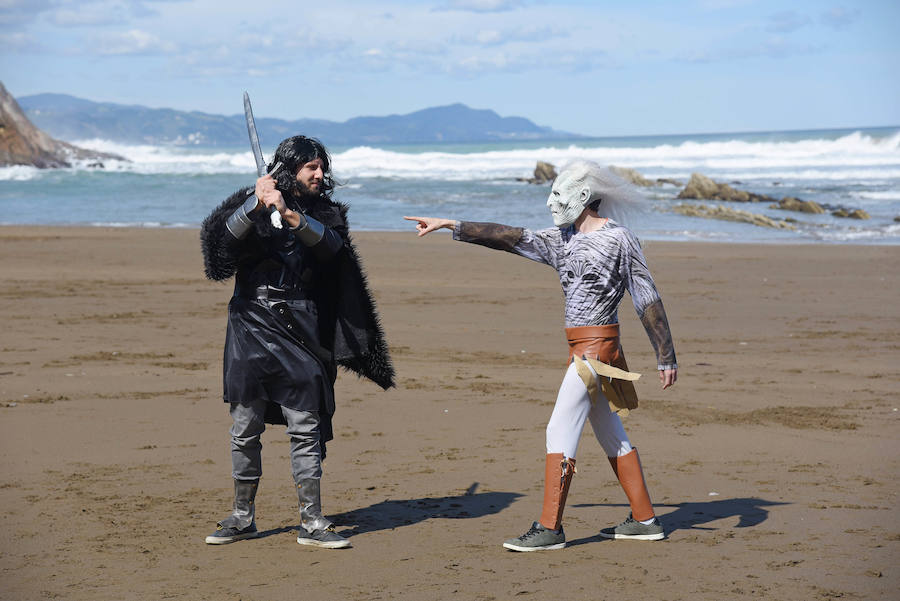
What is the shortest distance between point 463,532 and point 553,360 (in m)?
5.00

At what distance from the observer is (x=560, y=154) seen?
269 feet

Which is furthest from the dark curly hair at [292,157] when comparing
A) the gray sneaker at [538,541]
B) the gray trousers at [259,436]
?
the gray sneaker at [538,541]

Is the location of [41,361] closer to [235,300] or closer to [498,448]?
[498,448]

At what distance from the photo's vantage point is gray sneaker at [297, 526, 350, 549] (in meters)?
4.80

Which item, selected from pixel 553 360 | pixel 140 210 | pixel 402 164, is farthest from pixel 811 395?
pixel 402 164

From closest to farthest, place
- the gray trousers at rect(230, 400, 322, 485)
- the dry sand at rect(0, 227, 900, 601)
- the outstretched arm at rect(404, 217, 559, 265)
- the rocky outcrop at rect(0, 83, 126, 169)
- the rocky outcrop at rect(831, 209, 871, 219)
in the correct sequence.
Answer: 1. the dry sand at rect(0, 227, 900, 601)
2. the gray trousers at rect(230, 400, 322, 485)
3. the outstretched arm at rect(404, 217, 559, 265)
4. the rocky outcrop at rect(831, 209, 871, 219)
5. the rocky outcrop at rect(0, 83, 126, 169)

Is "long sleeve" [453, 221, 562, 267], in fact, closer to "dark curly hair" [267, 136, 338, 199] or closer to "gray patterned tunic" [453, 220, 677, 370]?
"gray patterned tunic" [453, 220, 677, 370]

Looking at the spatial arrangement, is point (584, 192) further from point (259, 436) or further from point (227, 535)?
point (227, 535)

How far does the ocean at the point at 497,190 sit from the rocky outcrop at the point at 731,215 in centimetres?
51

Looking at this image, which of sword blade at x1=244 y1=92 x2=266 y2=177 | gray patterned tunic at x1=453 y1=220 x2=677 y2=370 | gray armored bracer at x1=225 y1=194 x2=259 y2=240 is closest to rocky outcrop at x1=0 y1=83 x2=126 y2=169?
sword blade at x1=244 y1=92 x2=266 y2=177

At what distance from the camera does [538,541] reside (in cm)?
474

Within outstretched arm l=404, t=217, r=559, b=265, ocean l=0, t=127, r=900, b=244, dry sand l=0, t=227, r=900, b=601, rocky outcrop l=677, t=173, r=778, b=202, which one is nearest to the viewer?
dry sand l=0, t=227, r=900, b=601

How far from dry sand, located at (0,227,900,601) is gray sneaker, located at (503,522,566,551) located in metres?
0.08

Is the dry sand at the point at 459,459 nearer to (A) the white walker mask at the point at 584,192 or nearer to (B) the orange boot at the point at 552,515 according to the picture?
(B) the orange boot at the point at 552,515
